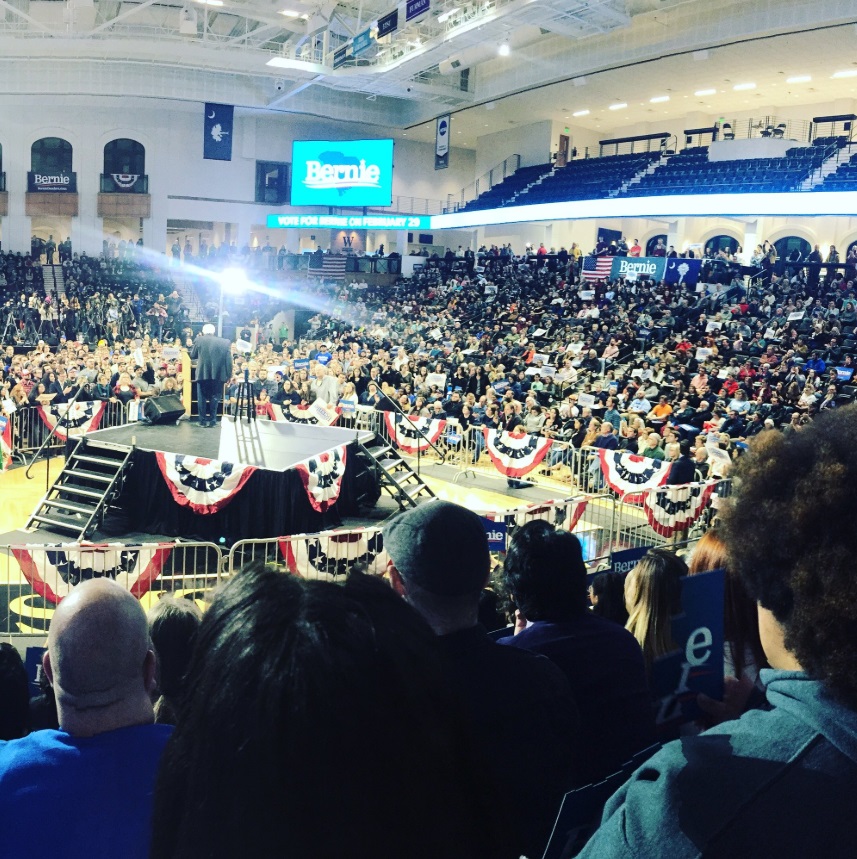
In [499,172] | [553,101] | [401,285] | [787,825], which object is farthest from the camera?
[499,172]

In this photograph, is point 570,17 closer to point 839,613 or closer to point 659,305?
point 659,305

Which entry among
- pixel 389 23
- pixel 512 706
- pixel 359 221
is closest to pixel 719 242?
pixel 359 221

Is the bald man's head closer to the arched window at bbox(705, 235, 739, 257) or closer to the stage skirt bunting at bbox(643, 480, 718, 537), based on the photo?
the stage skirt bunting at bbox(643, 480, 718, 537)

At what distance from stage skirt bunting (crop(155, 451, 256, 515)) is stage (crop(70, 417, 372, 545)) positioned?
0.04 feet

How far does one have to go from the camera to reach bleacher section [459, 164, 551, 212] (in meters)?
34.4

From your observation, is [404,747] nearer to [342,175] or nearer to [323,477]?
[323,477]

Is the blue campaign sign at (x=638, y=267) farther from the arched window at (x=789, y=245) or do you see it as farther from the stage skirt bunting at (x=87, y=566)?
the stage skirt bunting at (x=87, y=566)

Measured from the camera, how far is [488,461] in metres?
15.5

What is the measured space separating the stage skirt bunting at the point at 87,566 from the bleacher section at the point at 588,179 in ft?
78.1

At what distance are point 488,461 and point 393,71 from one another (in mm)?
18696

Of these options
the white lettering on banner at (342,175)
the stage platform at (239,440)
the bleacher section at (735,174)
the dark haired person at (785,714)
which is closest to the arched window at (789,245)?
the bleacher section at (735,174)

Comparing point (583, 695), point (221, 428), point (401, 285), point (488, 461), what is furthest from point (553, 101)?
point (583, 695)

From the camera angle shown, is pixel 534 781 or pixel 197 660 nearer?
pixel 197 660

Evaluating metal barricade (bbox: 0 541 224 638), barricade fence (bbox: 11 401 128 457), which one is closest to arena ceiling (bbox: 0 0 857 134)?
barricade fence (bbox: 11 401 128 457)
